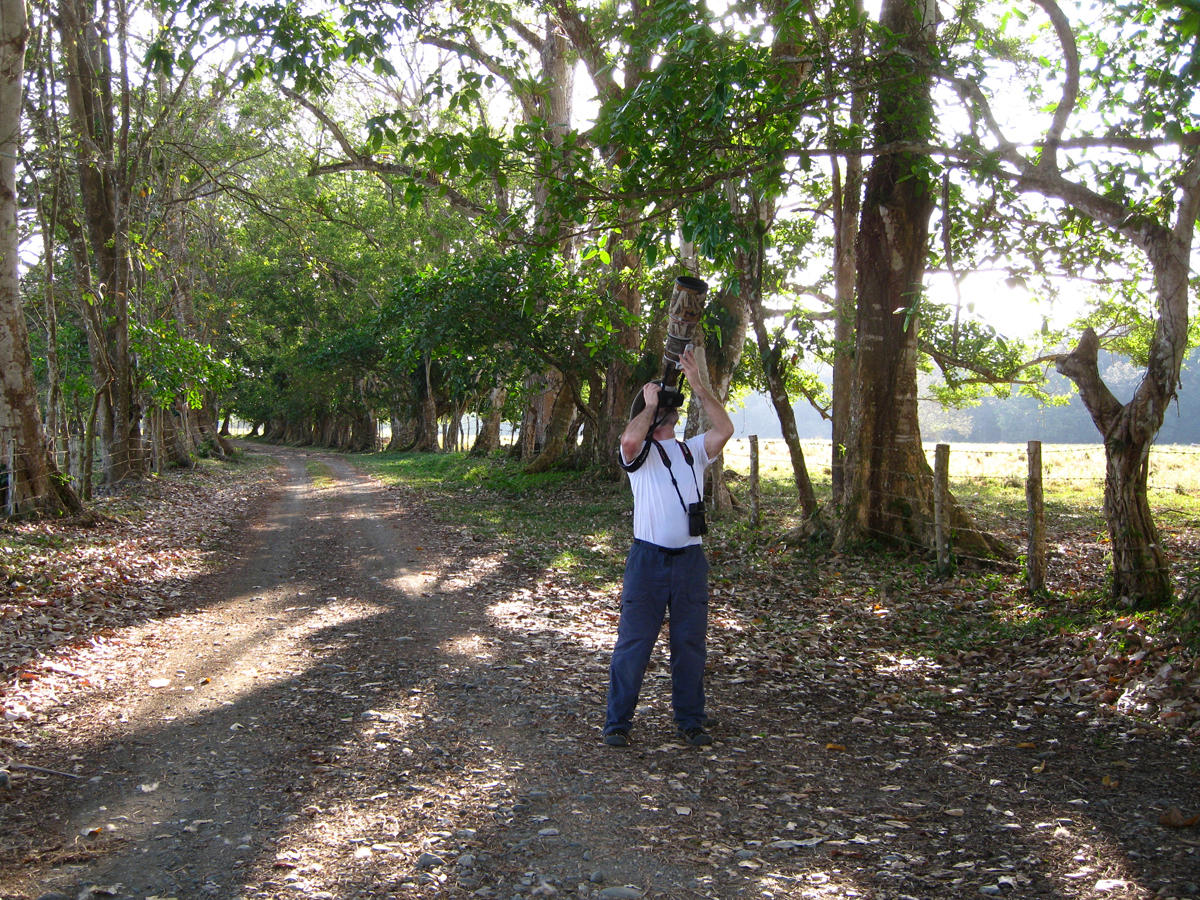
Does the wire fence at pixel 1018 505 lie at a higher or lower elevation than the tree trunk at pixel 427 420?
lower

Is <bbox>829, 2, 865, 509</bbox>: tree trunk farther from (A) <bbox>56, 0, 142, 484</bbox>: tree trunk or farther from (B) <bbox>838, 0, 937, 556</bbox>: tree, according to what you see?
(A) <bbox>56, 0, 142, 484</bbox>: tree trunk

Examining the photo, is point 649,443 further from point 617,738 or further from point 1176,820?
point 1176,820

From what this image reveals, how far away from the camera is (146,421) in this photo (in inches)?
973

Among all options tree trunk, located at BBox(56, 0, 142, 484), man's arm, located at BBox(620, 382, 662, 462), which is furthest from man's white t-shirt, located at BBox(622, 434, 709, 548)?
tree trunk, located at BBox(56, 0, 142, 484)

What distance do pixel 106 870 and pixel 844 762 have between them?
12.4ft

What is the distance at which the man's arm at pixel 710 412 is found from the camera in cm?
511

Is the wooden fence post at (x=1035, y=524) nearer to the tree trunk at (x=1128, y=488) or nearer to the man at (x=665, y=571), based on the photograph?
the tree trunk at (x=1128, y=488)

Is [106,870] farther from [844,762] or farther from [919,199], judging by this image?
[919,199]

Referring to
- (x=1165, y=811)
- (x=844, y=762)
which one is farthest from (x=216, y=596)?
(x=1165, y=811)

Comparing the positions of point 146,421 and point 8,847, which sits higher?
point 146,421

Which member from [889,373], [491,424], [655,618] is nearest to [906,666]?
[655,618]

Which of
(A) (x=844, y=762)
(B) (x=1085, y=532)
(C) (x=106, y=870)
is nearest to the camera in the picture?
(C) (x=106, y=870)

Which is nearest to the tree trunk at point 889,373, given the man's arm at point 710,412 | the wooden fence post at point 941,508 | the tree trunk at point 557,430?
the wooden fence post at point 941,508

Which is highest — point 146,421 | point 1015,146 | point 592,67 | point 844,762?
point 592,67
